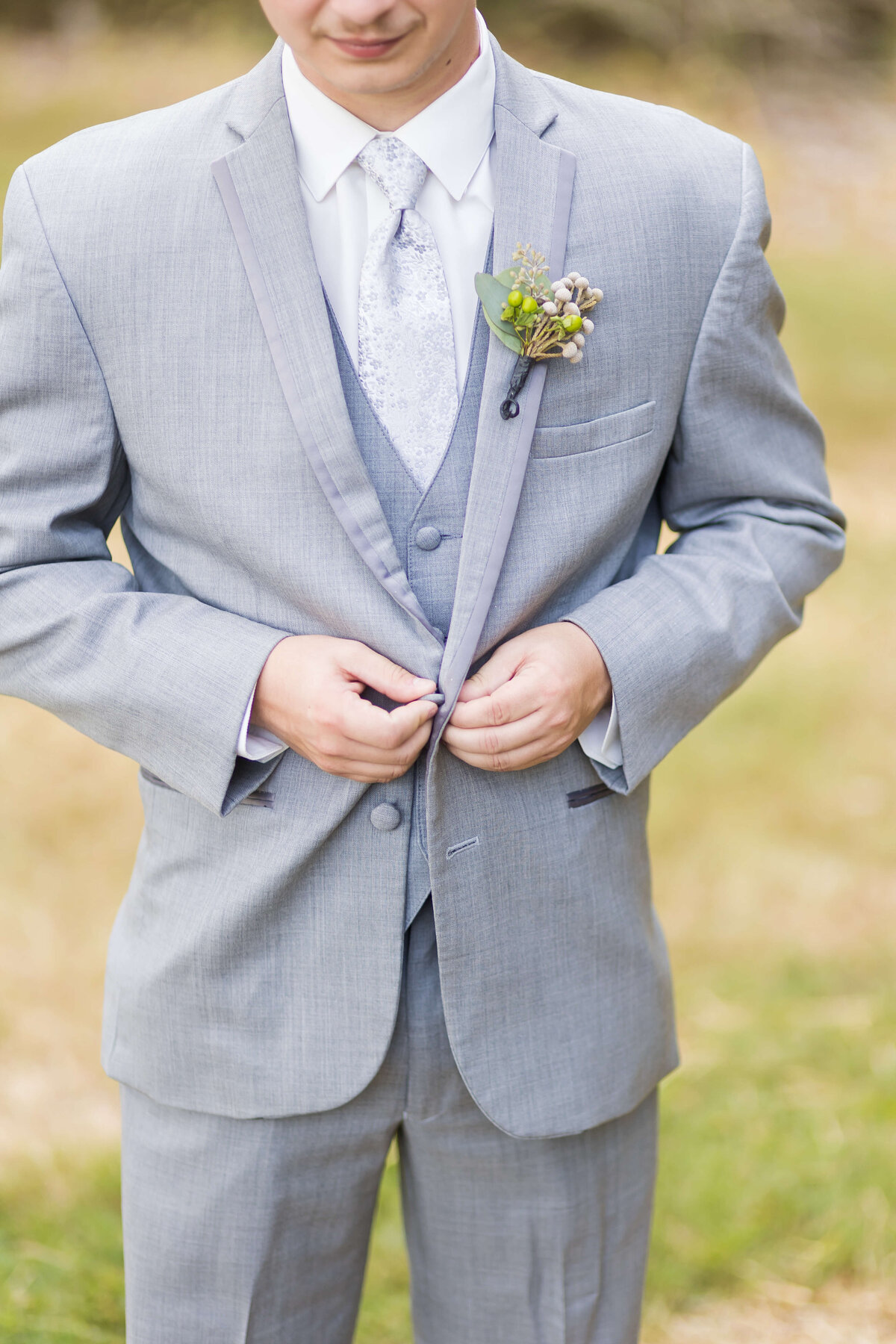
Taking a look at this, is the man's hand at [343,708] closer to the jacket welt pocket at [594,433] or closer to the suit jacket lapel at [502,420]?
the suit jacket lapel at [502,420]

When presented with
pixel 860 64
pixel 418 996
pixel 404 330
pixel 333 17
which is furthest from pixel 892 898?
pixel 860 64

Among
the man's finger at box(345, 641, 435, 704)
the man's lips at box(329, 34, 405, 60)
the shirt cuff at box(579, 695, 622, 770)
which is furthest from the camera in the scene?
the shirt cuff at box(579, 695, 622, 770)

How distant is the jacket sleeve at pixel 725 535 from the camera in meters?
1.33

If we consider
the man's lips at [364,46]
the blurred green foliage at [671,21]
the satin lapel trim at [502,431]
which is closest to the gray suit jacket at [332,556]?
the satin lapel trim at [502,431]

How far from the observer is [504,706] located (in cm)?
124

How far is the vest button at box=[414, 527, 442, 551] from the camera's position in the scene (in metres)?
1.28

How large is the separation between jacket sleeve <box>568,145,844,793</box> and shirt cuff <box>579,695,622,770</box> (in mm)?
16

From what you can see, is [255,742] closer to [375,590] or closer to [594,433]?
[375,590]

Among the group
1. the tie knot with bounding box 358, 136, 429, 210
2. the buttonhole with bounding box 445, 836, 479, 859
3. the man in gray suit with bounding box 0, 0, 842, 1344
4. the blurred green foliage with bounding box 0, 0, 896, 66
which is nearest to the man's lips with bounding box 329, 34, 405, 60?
the man in gray suit with bounding box 0, 0, 842, 1344

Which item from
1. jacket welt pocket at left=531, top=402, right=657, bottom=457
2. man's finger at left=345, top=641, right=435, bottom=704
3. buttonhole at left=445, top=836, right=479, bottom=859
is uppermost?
jacket welt pocket at left=531, top=402, right=657, bottom=457

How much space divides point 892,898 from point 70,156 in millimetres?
2924

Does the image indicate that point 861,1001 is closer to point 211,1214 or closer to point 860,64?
point 211,1214

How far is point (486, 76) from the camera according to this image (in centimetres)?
129

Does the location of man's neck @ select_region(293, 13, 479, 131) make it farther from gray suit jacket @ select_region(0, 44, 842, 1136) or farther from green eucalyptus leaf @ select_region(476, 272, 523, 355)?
green eucalyptus leaf @ select_region(476, 272, 523, 355)
